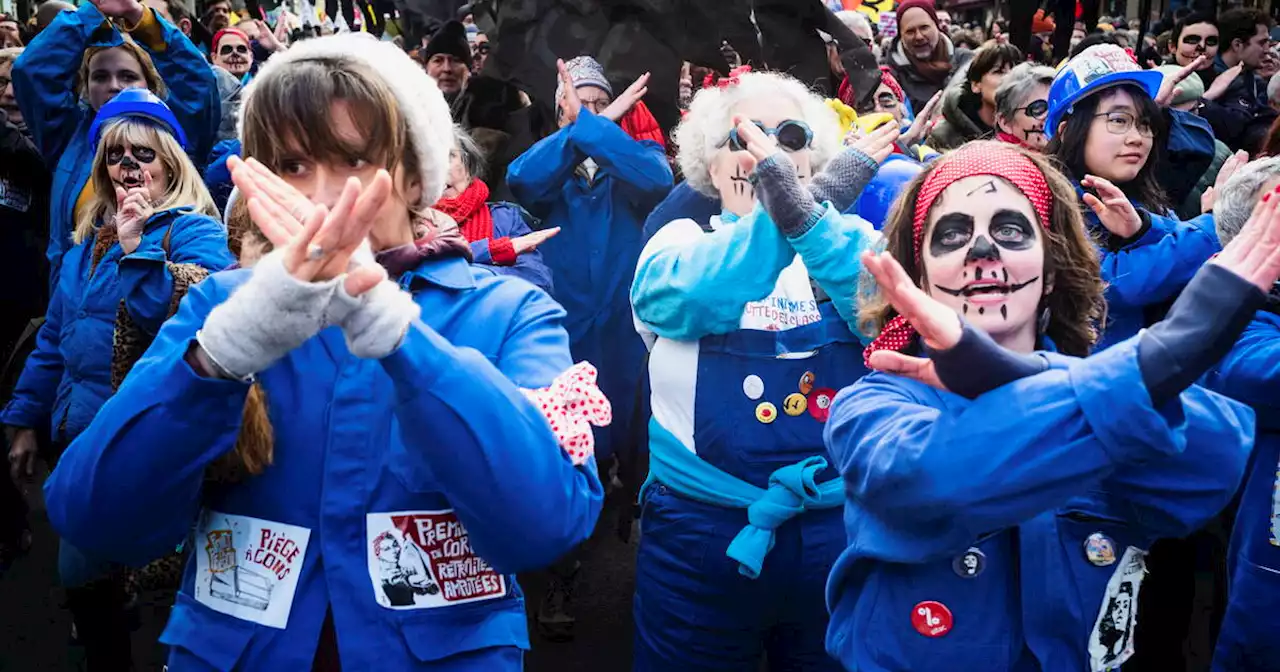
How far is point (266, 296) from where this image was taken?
58.3 inches

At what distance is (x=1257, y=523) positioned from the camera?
3.02 m

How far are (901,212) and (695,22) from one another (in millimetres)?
3277

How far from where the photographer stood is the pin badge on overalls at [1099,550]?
78.5 inches

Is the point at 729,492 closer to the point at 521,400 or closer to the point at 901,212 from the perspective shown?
the point at 901,212

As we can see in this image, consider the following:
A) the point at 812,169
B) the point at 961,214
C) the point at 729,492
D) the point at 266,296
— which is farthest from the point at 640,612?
the point at 266,296

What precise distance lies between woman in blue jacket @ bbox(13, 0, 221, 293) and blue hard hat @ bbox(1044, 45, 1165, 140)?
3686 millimetres

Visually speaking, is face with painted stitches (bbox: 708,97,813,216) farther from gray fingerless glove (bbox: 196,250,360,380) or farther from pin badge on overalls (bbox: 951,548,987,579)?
gray fingerless glove (bbox: 196,250,360,380)

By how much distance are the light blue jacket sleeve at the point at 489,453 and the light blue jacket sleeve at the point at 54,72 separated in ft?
14.8

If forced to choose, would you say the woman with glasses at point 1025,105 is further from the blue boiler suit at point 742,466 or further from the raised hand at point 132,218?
the raised hand at point 132,218

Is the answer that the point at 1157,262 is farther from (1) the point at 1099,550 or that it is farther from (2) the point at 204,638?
(2) the point at 204,638

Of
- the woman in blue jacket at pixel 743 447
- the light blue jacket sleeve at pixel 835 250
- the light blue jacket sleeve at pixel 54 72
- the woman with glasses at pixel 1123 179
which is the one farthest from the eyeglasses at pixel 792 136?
the light blue jacket sleeve at pixel 54 72

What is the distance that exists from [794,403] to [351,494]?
143 centimetres

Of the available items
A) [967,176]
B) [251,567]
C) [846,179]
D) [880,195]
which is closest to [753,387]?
[846,179]

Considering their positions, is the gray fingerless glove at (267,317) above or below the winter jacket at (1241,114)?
above
